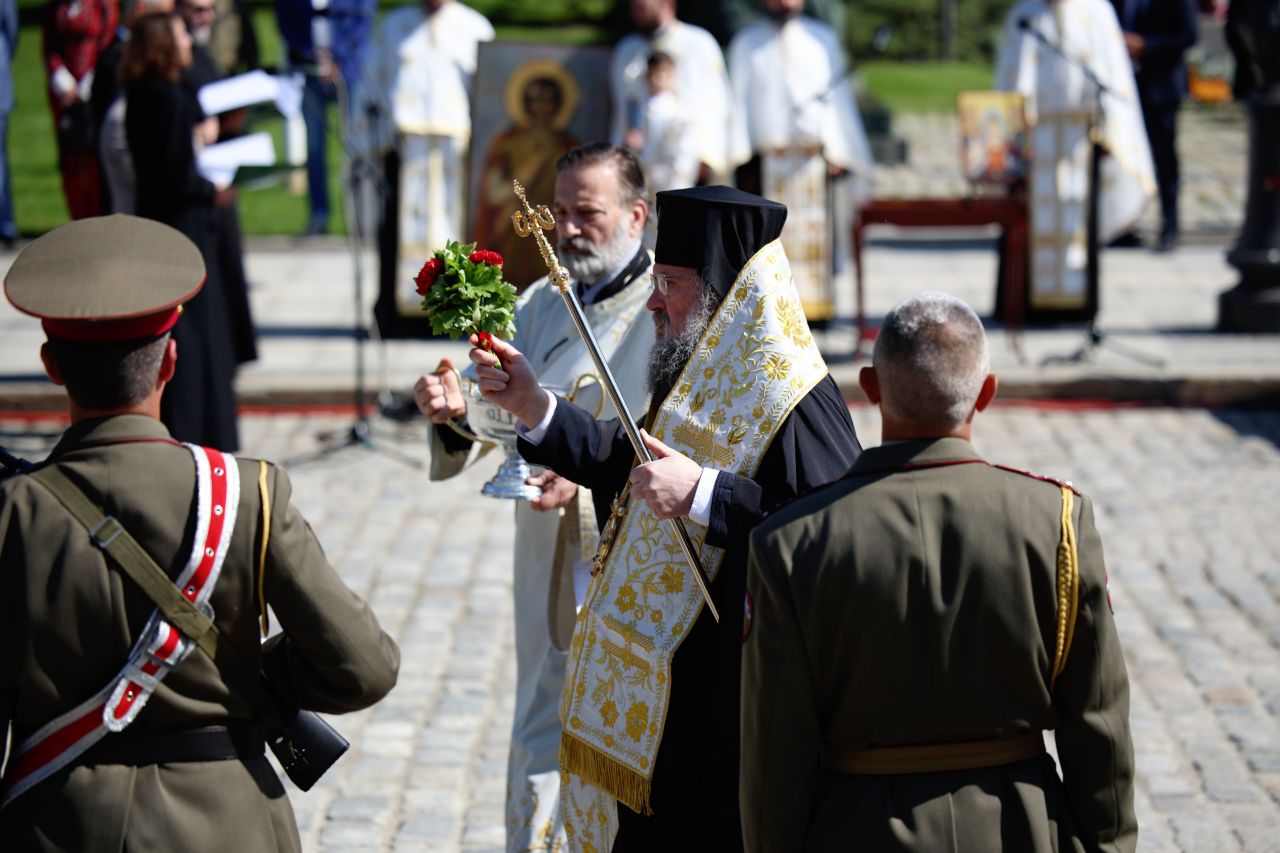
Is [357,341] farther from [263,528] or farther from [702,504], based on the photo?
[263,528]

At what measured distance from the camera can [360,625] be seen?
3121 mm

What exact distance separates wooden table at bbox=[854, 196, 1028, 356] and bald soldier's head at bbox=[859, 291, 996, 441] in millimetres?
7669

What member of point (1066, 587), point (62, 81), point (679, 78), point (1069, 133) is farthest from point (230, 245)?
point (1066, 587)

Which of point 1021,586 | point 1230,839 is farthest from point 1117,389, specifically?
point 1021,586

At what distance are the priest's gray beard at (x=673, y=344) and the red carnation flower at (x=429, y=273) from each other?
48 cm

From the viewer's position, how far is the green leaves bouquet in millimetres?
3744

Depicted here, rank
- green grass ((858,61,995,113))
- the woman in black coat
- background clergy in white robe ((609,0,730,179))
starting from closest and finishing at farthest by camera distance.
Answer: the woman in black coat → background clergy in white robe ((609,0,730,179)) → green grass ((858,61,995,113))

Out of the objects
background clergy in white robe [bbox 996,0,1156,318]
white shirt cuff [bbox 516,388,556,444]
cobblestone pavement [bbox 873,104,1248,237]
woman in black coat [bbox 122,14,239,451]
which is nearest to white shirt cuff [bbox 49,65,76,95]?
woman in black coat [bbox 122,14,239,451]

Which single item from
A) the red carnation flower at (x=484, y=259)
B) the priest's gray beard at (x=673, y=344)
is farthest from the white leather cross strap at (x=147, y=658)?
the priest's gray beard at (x=673, y=344)

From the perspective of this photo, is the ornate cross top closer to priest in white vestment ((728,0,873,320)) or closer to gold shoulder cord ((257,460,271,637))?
gold shoulder cord ((257,460,271,637))

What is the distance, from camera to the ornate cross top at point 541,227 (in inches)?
143

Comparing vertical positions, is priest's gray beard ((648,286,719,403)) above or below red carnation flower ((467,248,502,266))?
below

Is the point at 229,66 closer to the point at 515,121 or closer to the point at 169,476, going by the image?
the point at 515,121

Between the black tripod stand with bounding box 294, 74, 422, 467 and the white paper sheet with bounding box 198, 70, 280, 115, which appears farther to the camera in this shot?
the black tripod stand with bounding box 294, 74, 422, 467
